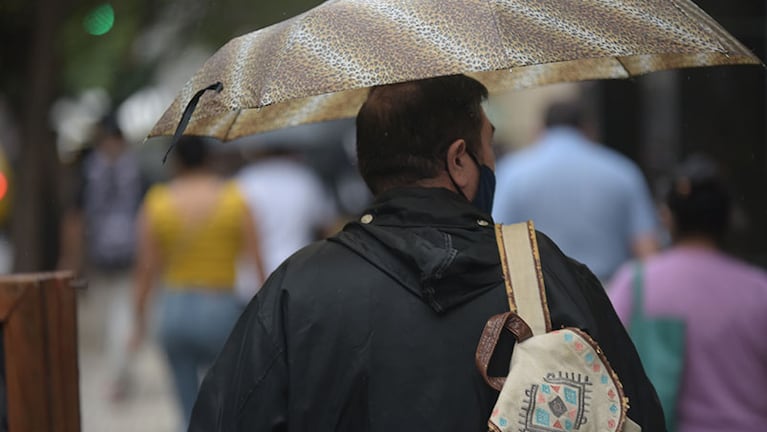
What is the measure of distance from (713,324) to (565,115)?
111 inches

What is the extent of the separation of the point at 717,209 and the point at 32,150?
628 centimetres

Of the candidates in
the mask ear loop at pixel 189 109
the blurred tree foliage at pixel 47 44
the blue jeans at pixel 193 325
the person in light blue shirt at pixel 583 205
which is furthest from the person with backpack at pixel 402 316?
the blurred tree foliage at pixel 47 44

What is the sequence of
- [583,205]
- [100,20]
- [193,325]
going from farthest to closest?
[100,20], [583,205], [193,325]

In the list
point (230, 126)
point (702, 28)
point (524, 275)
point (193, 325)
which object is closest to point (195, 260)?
point (193, 325)

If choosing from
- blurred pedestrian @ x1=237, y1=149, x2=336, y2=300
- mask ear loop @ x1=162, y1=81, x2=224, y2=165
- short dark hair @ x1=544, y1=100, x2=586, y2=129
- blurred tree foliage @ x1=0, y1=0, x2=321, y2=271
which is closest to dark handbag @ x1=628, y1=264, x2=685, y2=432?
mask ear loop @ x1=162, y1=81, x2=224, y2=165

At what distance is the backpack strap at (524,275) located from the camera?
246 centimetres

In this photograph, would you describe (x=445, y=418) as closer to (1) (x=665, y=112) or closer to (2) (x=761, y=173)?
(2) (x=761, y=173)

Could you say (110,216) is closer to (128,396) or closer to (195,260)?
(128,396)

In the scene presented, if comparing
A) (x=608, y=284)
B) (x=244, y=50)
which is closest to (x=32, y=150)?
(x=608, y=284)

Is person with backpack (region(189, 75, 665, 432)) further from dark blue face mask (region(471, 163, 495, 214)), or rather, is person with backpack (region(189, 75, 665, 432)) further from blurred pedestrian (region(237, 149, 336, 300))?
blurred pedestrian (region(237, 149, 336, 300))

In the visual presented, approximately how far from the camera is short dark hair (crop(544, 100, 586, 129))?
259 inches

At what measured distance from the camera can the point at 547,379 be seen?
2.38m

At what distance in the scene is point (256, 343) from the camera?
2.52m

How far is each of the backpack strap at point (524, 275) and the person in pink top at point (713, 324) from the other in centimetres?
157
